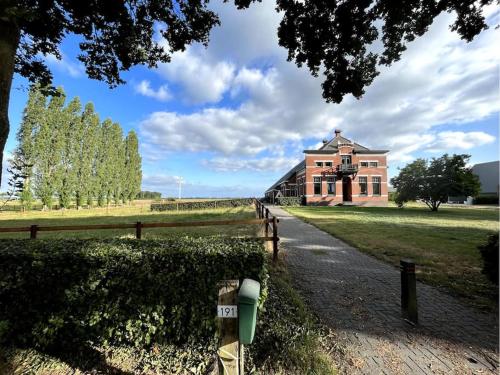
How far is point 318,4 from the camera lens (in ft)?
16.6

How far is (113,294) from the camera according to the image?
9.52 ft

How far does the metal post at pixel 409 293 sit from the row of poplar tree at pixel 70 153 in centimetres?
2898

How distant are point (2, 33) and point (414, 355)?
21.8 ft

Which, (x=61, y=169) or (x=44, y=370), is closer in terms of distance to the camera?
(x=44, y=370)

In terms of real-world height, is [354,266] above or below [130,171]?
below

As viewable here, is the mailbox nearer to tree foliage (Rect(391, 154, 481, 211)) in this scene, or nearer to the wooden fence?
the wooden fence

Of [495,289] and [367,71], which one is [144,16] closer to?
[367,71]

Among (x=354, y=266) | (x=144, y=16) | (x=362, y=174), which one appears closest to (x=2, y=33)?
(x=144, y=16)

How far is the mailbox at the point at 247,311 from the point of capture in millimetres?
1787

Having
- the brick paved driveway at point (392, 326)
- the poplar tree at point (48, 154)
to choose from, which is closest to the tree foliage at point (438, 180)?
the brick paved driveway at point (392, 326)

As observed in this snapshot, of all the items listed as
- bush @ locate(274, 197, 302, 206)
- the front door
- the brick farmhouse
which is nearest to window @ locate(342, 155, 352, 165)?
the brick farmhouse

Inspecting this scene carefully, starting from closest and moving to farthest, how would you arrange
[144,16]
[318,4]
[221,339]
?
1. [221,339]
2. [318,4]
3. [144,16]

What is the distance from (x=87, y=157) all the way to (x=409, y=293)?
4159 centimetres

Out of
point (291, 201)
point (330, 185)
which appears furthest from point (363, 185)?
point (291, 201)
